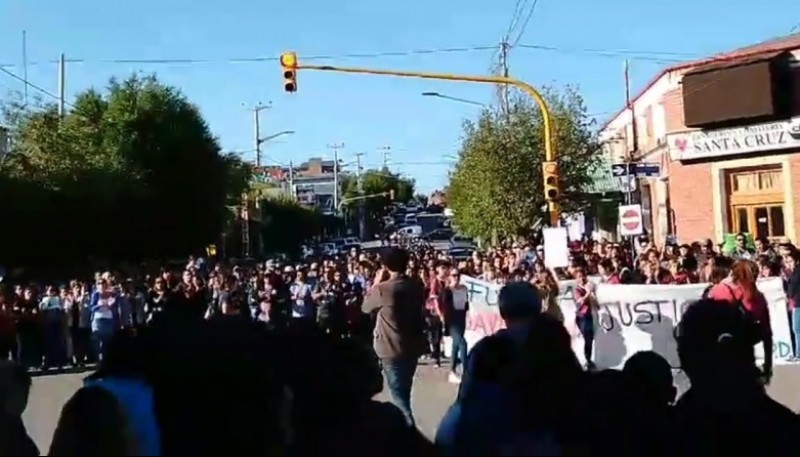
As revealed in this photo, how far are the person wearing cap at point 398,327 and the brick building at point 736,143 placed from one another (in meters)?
23.4

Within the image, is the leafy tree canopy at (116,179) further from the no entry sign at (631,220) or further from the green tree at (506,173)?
the no entry sign at (631,220)

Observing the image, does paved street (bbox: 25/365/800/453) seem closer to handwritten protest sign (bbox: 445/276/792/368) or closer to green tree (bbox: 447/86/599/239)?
handwritten protest sign (bbox: 445/276/792/368)

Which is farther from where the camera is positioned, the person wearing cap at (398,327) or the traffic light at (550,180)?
the traffic light at (550,180)

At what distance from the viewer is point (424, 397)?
1383 centimetres

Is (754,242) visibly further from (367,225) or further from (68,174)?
(367,225)

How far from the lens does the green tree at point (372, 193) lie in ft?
446

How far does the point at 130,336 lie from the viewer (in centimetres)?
417

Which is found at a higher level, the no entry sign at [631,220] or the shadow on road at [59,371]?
the no entry sign at [631,220]

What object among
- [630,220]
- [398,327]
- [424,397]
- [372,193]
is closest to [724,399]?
[398,327]

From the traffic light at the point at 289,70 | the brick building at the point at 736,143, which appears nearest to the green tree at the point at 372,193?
the brick building at the point at 736,143

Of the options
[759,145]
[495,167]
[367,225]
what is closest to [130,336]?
[759,145]

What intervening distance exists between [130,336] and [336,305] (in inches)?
622

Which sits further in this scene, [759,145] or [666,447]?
[759,145]

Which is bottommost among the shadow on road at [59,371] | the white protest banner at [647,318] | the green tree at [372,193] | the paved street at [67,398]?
the paved street at [67,398]
